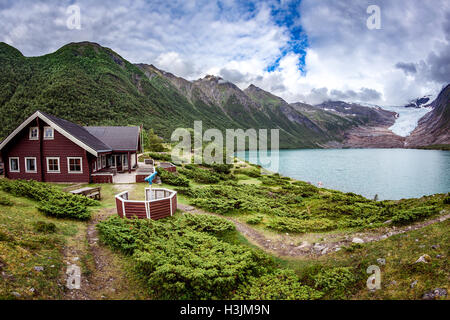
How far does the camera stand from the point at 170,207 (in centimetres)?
1428

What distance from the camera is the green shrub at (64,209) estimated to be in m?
12.0

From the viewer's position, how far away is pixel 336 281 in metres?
7.03

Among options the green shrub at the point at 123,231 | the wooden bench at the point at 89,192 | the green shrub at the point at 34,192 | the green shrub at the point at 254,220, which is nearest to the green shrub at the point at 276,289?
the green shrub at the point at 123,231

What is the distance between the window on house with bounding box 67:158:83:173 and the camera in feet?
78.5

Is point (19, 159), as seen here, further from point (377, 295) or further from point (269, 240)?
point (377, 295)

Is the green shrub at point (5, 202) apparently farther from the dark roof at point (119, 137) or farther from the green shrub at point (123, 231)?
the dark roof at point (119, 137)

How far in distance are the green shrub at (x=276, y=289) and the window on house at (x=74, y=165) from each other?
2316 cm

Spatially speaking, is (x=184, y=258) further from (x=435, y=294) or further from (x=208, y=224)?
(x=435, y=294)

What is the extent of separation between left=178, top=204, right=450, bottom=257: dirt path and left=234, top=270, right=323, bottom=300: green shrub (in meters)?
2.73
